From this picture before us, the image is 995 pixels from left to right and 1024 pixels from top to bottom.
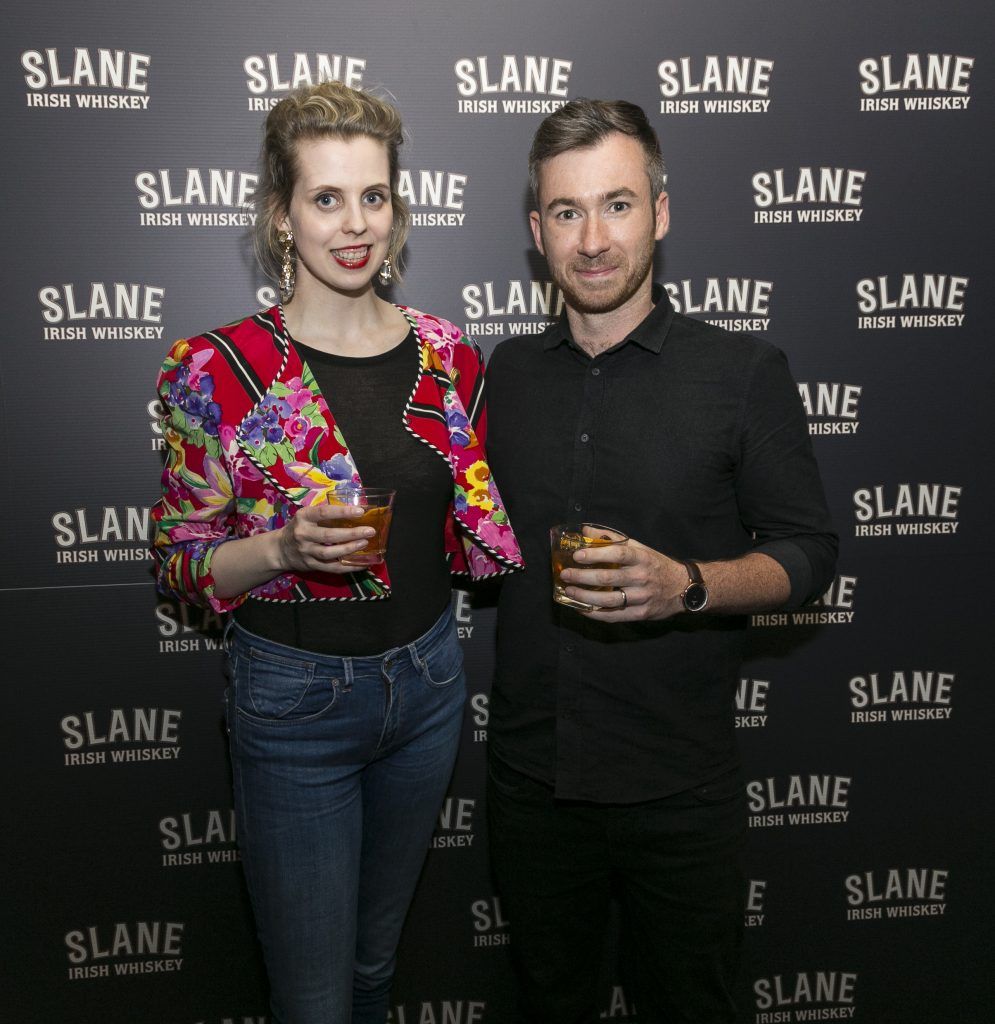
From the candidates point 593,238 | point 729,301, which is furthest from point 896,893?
point 593,238

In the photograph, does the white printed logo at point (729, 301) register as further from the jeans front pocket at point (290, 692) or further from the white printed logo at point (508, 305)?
the jeans front pocket at point (290, 692)

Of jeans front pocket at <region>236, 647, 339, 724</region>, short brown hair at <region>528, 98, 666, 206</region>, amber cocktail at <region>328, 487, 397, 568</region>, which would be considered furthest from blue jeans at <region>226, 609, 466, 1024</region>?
short brown hair at <region>528, 98, 666, 206</region>

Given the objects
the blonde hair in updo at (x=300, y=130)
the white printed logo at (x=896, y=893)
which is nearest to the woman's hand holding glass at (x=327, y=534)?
the blonde hair in updo at (x=300, y=130)

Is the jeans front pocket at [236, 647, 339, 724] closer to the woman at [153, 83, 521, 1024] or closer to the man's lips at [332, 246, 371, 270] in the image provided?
the woman at [153, 83, 521, 1024]

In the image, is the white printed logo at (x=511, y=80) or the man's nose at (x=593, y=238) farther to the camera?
the white printed logo at (x=511, y=80)

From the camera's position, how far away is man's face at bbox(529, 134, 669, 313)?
181 cm

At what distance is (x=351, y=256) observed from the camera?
1750 millimetres

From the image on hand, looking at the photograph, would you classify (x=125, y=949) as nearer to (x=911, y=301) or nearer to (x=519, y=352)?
(x=519, y=352)

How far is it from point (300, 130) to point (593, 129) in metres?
0.54

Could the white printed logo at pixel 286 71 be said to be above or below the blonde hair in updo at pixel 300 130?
above

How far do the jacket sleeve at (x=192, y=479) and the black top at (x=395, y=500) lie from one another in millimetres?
134

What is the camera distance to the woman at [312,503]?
68.2 inches

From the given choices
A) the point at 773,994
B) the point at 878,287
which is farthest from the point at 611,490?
the point at 773,994

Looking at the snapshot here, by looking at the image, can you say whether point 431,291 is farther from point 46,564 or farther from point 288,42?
point 46,564
